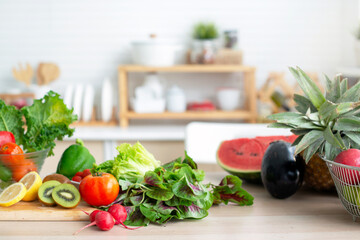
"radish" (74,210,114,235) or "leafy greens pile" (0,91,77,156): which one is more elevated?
"leafy greens pile" (0,91,77,156)

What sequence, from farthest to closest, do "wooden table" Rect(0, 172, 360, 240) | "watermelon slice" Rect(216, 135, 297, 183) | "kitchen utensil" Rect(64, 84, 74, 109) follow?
"kitchen utensil" Rect(64, 84, 74, 109), "watermelon slice" Rect(216, 135, 297, 183), "wooden table" Rect(0, 172, 360, 240)

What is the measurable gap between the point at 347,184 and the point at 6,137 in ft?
3.69

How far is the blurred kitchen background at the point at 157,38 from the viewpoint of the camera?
4.14 m

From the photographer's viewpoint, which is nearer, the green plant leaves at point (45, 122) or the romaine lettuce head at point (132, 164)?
the romaine lettuce head at point (132, 164)

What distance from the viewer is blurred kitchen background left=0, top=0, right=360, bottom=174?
13.6 feet

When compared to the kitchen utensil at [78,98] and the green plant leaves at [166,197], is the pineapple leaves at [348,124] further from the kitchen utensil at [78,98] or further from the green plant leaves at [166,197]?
the kitchen utensil at [78,98]

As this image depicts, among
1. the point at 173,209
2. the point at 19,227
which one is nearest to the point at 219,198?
the point at 173,209

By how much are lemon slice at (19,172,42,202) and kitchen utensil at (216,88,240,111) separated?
268 centimetres

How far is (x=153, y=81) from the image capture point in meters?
3.99

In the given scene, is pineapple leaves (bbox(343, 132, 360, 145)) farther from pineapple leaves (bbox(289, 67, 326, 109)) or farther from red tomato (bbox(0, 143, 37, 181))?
red tomato (bbox(0, 143, 37, 181))

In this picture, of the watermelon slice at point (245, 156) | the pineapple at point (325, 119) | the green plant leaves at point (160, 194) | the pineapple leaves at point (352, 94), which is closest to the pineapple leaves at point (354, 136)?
the pineapple at point (325, 119)

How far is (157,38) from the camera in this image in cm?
413

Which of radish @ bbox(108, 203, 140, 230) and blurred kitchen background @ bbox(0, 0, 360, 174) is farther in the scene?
blurred kitchen background @ bbox(0, 0, 360, 174)

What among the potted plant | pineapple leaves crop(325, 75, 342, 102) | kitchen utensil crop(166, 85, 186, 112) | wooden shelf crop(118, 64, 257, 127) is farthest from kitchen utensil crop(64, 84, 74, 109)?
pineapple leaves crop(325, 75, 342, 102)
